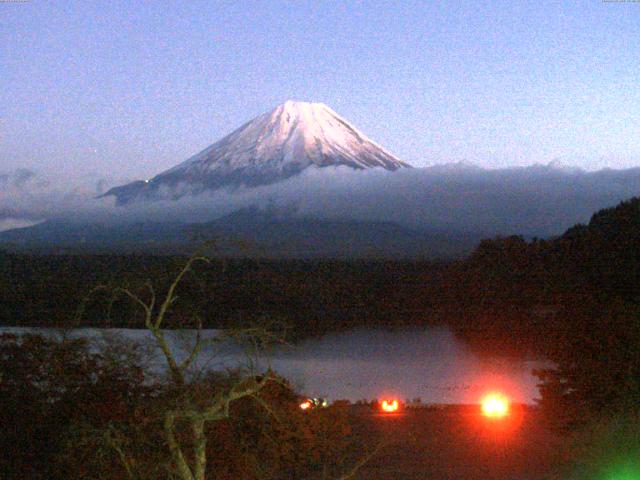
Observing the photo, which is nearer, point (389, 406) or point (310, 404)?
point (310, 404)

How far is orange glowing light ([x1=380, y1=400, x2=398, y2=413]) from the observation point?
11.6 metres

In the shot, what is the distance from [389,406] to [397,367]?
885 cm

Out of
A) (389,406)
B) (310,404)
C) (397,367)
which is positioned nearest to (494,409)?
(389,406)

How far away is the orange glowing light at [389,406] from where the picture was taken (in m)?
11.6

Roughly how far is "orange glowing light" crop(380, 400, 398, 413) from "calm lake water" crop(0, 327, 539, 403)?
192 cm

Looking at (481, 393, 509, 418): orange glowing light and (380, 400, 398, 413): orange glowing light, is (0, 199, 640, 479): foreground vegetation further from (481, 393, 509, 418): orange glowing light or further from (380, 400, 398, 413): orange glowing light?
(380, 400, 398, 413): orange glowing light

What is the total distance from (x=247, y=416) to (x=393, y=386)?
360 inches

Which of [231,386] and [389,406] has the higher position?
[231,386]

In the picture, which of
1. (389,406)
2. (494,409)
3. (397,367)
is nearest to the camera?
(494,409)

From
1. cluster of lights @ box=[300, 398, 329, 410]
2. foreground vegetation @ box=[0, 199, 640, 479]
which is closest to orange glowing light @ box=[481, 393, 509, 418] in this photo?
foreground vegetation @ box=[0, 199, 640, 479]

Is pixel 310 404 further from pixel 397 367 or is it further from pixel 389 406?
pixel 397 367

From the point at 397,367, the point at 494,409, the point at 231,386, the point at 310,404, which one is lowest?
the point at 397,367

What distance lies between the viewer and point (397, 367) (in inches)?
807

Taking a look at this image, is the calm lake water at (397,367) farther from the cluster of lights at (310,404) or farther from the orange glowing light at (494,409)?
the orange glowing light at (494,409)
